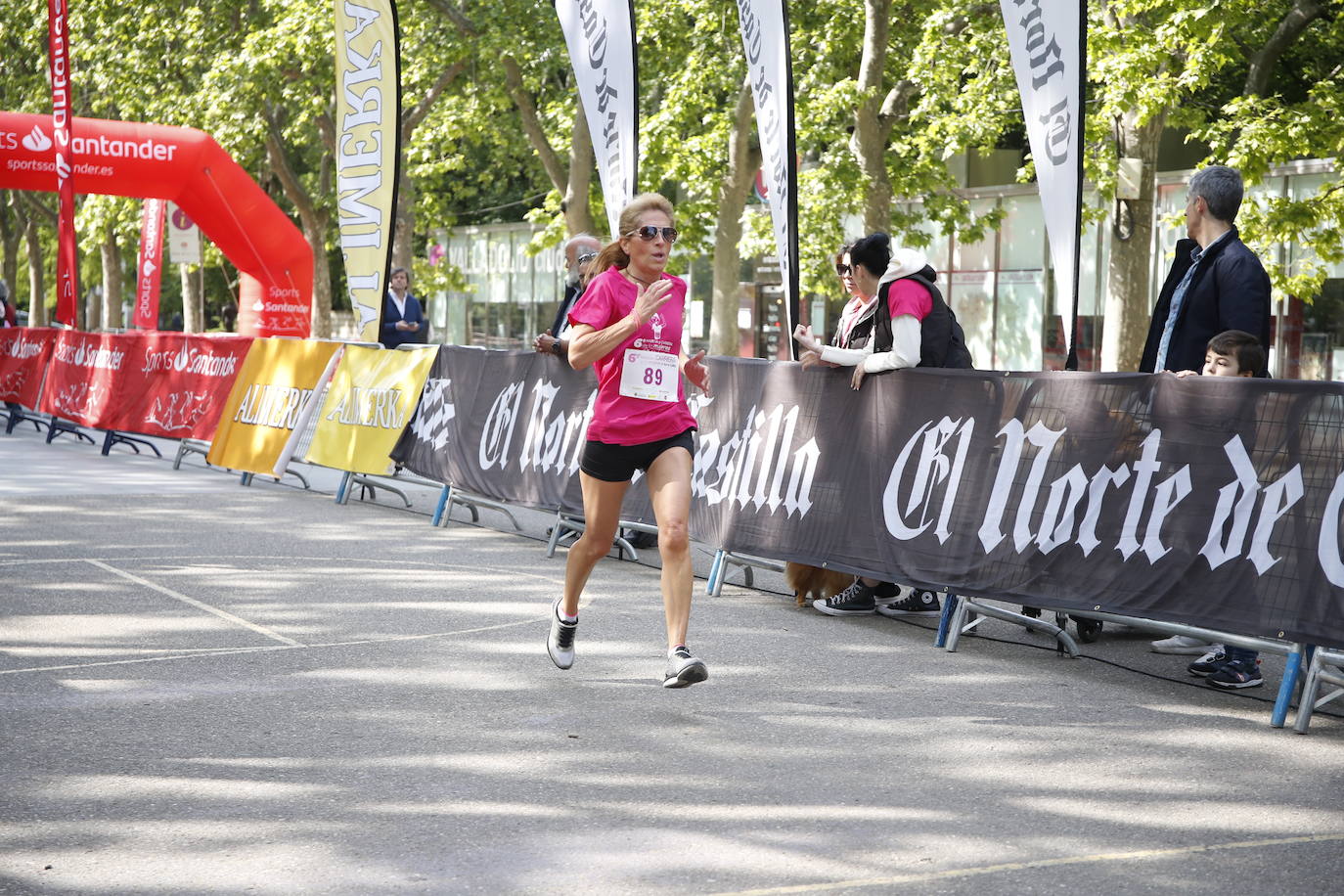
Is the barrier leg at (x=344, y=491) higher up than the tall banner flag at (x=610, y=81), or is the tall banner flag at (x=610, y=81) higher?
the tall banner flag at (x=610, y=81)

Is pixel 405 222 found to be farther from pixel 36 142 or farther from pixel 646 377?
pixel 646 377

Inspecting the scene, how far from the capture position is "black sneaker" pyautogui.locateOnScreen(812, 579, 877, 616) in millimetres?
8703

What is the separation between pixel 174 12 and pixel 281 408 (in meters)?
21.2

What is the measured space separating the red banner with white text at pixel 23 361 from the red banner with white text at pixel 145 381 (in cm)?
44

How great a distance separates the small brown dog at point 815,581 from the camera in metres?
8.73

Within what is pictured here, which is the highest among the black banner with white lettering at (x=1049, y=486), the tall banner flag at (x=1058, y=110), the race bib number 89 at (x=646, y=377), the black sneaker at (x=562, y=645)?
the tall banner flag at (x=1058, y=110)

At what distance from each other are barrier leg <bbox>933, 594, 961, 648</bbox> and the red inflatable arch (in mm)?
20038

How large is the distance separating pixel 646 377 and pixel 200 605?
3.12 meters

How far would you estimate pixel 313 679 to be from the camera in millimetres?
6586

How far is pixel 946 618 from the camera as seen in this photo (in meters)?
7.86

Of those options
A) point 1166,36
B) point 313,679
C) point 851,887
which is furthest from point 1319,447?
point 1166,36

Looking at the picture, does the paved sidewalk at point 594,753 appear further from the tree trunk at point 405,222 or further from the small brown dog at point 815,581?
the tree trunk at point 405,222

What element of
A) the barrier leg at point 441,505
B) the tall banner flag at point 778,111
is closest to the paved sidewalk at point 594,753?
the barrier leg at point 441,505

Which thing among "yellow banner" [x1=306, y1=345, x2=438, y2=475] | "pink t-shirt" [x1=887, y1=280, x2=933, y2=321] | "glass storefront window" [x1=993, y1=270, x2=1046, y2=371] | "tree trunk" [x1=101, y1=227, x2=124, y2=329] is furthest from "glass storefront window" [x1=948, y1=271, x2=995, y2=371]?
"pink t-shirt" [x1=887, y1=280, x2=933, y2=321]
